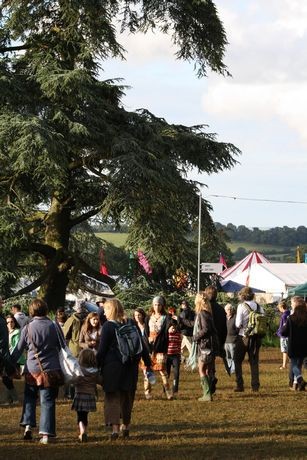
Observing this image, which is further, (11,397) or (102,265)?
(102,265)

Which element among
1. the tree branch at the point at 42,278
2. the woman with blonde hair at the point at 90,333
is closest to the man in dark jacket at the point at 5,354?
the woman with blonde hair at the point at 90,333

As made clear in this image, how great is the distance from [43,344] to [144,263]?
1880 centimetres

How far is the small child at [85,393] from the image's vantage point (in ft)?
38.6

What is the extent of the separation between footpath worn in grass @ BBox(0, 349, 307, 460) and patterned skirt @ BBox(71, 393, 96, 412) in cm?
38

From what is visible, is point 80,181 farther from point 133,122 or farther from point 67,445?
point 67,445

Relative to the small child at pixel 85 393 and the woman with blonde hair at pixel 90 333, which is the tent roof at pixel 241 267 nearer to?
the woman with blonde hair at pixel 90 333

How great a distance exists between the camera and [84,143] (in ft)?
93.7

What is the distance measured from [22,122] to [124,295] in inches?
275

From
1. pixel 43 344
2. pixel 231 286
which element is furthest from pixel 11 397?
pixel 231 286

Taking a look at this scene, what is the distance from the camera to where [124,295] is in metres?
30.8

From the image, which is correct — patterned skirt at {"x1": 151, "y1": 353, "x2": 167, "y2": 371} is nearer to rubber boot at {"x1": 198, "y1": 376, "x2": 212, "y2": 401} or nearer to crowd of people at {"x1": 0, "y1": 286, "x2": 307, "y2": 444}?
crowd of people at {"x1": 0, "y1": 286, "x2": 307, "y2": 444}

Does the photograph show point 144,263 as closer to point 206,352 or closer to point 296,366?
point 296,366

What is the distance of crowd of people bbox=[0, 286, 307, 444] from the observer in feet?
38.0

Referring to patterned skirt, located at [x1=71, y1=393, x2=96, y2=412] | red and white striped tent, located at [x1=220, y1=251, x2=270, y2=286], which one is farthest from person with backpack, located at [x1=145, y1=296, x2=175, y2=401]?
red and white striped tent, located at [x1=220, y1=251, x2=270, y2=286]
